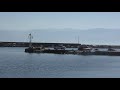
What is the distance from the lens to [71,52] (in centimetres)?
1266

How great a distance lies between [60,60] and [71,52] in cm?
157
